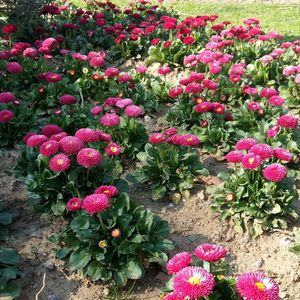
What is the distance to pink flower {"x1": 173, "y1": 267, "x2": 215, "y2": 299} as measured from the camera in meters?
2.52

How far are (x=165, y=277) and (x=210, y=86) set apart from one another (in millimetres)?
2781

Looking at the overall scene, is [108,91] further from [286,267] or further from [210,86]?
[286,267]

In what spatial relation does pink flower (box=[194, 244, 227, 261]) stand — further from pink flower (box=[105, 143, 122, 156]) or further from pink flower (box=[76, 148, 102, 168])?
pink flower (box=[105, 143, 122, 156])

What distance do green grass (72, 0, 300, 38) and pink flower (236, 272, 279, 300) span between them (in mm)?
9387

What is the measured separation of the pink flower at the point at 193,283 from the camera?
2520 mm

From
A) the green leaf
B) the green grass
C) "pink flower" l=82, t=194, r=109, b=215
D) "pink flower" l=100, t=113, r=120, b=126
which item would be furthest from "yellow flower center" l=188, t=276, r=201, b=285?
the green grass

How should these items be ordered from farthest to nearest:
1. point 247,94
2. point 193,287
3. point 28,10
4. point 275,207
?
1. point 28,10
2. point 247,94
3. point 275,207
4. point 193,287

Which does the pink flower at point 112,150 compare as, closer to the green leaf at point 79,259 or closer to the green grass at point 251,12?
the green leaf at point 79,259

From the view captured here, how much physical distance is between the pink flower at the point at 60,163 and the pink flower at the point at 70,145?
65mm

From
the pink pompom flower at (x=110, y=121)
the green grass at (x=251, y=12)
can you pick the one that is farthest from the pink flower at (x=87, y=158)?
the green grass at (x=251, y=12)

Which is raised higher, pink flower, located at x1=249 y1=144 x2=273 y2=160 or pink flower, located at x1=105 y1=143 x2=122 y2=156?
pink flower, located at x1=249 y1=144 x2=273 y2=160

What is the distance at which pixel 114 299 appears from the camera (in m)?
3.63

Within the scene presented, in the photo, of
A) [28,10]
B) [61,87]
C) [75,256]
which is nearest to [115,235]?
[75,256]

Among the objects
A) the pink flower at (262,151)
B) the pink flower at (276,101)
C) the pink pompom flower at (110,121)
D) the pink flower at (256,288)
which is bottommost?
the pink pompom flower at (110,121)
